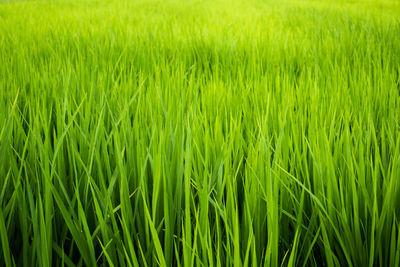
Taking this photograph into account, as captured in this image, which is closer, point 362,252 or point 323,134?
point 362,252

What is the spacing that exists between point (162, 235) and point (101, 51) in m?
1.12

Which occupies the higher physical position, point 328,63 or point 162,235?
point 328,63

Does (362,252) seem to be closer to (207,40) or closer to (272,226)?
(272,226)

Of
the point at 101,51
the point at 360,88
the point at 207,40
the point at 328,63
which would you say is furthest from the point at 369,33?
the point at 101,51

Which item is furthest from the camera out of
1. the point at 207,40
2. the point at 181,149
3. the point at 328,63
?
the point at 207,40

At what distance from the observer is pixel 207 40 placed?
1.56 m

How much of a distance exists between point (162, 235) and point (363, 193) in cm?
27

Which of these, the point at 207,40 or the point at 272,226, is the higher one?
the point at 207,40

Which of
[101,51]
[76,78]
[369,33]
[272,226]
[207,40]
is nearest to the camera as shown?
[272,226]

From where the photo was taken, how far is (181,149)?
483 mm

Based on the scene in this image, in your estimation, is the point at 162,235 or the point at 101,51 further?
the point at 101,51

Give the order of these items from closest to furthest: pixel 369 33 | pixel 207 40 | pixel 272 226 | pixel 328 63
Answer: pixel 272 226 → pixel 328 63 → pixel 207 40 → pixel 369 33

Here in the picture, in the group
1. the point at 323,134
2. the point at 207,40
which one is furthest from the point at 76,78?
the point at 207,40

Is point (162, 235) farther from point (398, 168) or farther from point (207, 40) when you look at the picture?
point (207, 40)
